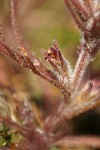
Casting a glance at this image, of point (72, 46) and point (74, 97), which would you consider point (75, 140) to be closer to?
point (74, 97)

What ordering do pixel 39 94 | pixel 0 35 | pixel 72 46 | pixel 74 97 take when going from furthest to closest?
pixel 72 46 → pixel 39 94 → pixel 74 97 → pixel 0 35

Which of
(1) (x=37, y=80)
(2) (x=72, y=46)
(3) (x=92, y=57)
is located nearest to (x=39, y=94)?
(1) (x=37, y=80)

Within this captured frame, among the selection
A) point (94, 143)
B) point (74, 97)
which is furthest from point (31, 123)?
point (94, 143)

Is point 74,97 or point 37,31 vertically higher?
point 37,31

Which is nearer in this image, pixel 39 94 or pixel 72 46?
pixel 39 94

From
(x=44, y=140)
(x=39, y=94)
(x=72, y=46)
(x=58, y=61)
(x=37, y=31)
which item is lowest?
(x=44, y=140)

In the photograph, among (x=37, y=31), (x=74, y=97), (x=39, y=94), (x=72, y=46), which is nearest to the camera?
(x=74, y=97)

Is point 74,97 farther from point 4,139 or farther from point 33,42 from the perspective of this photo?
point 33,42
